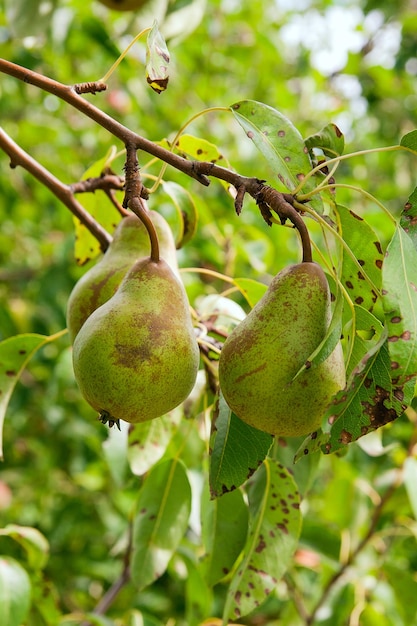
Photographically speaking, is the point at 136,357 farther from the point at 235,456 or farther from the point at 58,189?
the point at 58,189

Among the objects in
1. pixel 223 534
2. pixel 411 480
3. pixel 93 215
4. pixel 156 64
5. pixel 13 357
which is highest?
pixel 156 64

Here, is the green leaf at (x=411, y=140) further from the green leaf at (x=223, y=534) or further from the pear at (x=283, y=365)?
the green leaf at (x=223, y=534)

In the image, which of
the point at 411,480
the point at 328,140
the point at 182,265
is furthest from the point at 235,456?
the point at 182,265

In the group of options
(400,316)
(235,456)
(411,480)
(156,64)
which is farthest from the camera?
(411,480)

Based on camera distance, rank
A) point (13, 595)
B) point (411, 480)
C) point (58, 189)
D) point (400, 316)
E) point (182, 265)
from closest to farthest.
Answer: point (400, 316)
point (58, 189)
point (13, 595)
point (411, 480)
point (182, 265)

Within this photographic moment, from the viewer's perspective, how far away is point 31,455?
116 inches

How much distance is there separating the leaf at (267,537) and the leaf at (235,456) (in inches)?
6.5

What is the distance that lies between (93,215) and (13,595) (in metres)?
0.68

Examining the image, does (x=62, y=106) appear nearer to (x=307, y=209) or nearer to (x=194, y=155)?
(x=194, y=155)

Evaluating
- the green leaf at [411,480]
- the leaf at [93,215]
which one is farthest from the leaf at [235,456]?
the green leaf at [411,480]

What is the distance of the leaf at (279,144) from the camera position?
2.73 ft

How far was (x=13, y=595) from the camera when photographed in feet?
4.28

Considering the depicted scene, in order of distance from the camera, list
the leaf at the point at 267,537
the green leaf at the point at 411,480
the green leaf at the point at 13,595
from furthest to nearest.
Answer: the green leaf at the point at 411,480 → the green leaf at the point at 13,595 → the leaf at the point at 267,537

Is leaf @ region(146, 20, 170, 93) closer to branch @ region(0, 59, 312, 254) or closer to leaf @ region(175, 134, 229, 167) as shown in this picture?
branch @ region(0, 59, 312, 254)
